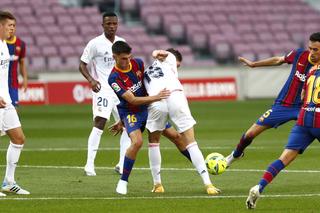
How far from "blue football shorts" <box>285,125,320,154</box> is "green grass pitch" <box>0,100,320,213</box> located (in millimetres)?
632

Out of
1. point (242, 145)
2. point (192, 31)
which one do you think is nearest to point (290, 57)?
point (242, 145)

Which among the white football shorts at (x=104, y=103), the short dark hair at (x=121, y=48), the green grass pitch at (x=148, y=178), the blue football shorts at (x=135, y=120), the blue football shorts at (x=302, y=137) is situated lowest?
the green grass pitch at (x=148, y=178)

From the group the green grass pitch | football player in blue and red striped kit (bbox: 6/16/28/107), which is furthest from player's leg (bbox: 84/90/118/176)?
football player in blue and red striped kit (bbox: 6/16/28/107)

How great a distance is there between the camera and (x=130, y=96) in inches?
459

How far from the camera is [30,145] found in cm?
1917

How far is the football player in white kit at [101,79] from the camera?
1455cm

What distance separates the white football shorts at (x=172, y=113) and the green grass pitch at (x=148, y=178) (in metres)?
0.84

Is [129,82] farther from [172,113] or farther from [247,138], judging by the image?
[247,138]

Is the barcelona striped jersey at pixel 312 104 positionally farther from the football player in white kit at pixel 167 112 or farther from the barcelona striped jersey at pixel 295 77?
the barcelona striped jersey at pixel 295 77

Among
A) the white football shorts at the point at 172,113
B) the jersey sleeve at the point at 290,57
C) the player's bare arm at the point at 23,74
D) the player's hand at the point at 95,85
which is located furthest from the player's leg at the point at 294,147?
the player's bare arm at the point at 23,74

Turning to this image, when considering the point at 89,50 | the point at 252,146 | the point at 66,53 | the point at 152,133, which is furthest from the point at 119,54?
the point at 66,53

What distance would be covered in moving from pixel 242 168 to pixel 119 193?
3.54 m

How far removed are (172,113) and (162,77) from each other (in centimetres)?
47

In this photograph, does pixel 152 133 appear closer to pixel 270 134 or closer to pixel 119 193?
pixel 119 193
